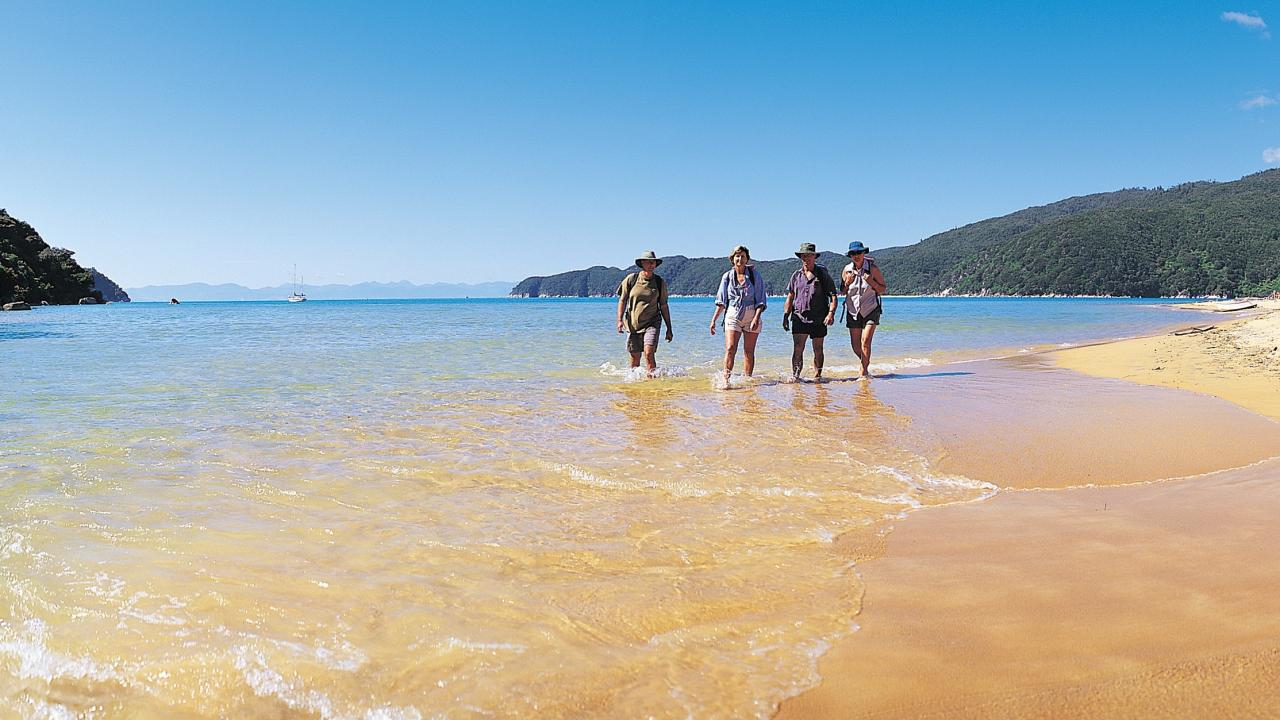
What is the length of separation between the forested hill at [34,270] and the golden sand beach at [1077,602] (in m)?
75.8

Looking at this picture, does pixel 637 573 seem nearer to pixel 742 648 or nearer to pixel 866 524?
pixel 742 648

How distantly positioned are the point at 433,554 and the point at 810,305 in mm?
8498

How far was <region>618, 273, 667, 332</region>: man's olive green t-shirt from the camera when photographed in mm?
11156

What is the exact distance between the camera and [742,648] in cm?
246

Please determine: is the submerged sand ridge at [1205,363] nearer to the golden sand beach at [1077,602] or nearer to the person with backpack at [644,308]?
the golden sand beach at [1077,602]

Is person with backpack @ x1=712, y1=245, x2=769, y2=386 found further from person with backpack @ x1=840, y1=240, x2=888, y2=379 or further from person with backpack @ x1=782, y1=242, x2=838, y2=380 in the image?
person with backpack @ x1=840, y1=240, x2=888, y2=379

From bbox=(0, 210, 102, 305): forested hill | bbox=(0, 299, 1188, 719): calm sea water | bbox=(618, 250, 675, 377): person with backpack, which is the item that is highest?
bbox=(0, 210, 102, 305): forested hill

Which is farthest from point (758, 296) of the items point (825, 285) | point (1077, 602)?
point (1077, 602)

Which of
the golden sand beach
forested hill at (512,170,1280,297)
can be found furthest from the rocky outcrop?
the golden sand beach

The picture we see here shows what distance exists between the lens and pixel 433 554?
3383mm

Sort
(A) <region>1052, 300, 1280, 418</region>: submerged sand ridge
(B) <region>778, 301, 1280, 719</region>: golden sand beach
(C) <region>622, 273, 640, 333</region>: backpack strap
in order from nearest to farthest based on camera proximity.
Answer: (B) <region>778, 301, 1280, 719</region>: golden sand beach < (A) <region>1052, 300, 1280, 418</region>: submerged sand ridge < (C) <region>622, 273, 640, 333</region>: backpack strap

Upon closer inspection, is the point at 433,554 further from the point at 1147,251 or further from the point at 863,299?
the point at 1147,251

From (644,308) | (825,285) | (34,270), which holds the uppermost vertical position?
(34,270)

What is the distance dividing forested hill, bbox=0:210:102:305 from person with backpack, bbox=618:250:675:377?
68.9 m
